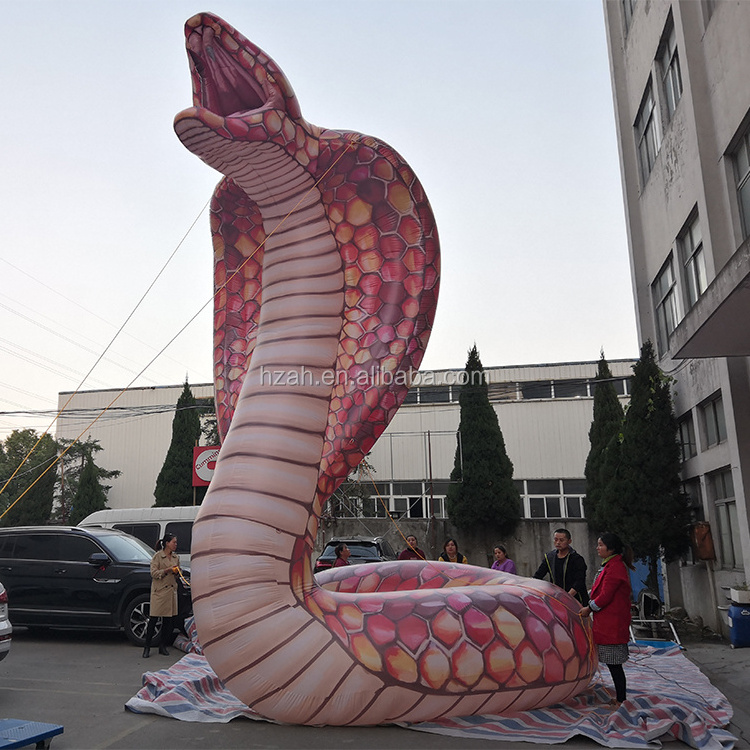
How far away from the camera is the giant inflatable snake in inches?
159

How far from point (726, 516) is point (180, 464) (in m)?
17.9

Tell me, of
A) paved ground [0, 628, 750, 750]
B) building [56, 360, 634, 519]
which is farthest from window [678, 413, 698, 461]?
building [56, 360, 634, 519]

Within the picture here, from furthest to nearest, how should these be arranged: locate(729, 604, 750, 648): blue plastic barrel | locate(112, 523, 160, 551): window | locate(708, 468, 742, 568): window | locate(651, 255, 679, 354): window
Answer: locate(651, 255, 679, 354): window
locate(112, 523, 160, 551): window
locate(708, 468, 742, 568): window
locate(729, 604, 750, 648): blue plastic barrel

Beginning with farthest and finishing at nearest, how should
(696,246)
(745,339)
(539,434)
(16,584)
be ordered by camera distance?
1. (539,434)
2. (696,246)
3. (16,584)
4. (745,339)

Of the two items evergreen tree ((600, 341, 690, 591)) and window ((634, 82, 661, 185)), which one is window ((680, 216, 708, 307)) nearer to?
evergreen tree ((600, 341, 690, 591))

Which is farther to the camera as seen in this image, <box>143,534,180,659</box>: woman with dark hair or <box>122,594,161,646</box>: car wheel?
<box>122,594,161,646</box>: car wheel

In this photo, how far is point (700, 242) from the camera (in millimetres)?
10922

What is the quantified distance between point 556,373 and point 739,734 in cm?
2192

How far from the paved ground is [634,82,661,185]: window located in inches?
368

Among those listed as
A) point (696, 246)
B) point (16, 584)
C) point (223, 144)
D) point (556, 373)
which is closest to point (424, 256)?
point (223, 144)

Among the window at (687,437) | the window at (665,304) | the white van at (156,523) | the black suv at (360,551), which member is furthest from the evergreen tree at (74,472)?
the window at (687,437)

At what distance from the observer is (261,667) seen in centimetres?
403

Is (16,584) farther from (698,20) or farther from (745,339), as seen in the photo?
(698,20)

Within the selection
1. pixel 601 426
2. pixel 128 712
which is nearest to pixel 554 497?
pixel 601 426
